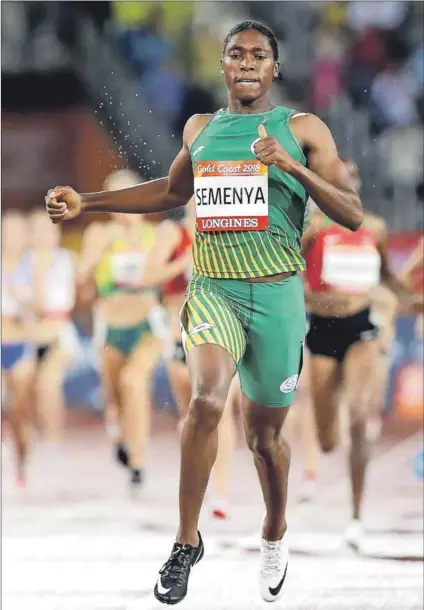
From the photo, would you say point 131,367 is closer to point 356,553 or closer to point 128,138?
point 356,553

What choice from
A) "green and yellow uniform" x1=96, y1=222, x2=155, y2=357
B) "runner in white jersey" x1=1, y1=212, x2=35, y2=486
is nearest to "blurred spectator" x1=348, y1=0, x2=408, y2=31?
"runner in white jersey" x1=1, y1=212, x2=35, y2=486

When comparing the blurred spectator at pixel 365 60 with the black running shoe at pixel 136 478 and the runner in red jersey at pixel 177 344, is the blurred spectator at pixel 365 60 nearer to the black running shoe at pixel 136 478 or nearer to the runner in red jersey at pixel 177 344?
the runner in red jersey at pixel 177 344

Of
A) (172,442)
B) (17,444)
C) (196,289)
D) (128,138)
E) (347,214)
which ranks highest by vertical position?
(347,214)

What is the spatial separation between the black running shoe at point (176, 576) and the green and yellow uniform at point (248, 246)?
0.58 m

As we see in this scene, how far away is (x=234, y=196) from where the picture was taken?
157 inches

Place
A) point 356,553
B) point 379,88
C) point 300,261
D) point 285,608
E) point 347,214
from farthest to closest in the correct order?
point 379,88 → point 356,553 → point 285,608 → point 300,261 → point 347,214

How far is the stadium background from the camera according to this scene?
1099 centimetres

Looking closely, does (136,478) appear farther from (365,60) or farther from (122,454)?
(365,60)

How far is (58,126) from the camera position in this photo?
11.9m

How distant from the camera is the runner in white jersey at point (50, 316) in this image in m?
8.58

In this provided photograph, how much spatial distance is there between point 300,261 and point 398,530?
293 centimetres

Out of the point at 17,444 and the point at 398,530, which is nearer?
the point at 398,530

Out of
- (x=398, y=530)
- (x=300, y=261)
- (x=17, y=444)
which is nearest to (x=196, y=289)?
(x=300, y=261)

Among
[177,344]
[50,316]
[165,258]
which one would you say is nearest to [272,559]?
[177,344]
